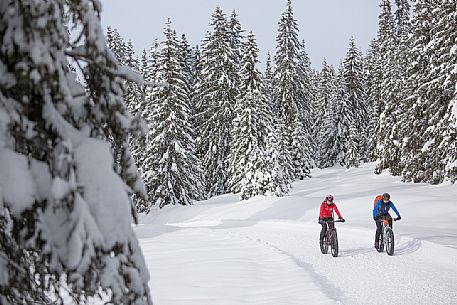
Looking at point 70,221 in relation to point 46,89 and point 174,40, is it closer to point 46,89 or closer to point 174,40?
point 46,89

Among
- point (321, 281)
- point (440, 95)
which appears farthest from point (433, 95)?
point (321, 281)

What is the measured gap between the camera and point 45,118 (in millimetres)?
2586

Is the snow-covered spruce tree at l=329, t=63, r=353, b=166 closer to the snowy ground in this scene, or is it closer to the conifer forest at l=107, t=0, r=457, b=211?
the conifer forest at l=107, t=0, r=457, b=211

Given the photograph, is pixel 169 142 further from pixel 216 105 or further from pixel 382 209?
pixel 382 209

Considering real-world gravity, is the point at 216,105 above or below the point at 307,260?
above

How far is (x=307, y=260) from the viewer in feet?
43.4

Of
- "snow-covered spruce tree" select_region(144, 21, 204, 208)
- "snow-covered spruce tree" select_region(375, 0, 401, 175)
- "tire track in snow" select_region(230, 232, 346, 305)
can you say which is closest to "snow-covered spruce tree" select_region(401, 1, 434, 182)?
"snow-covered spruce tree" select_region(375, 0, 401, 175)

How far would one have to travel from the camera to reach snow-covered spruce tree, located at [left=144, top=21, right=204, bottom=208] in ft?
102

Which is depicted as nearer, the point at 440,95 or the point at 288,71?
the point at 440,95

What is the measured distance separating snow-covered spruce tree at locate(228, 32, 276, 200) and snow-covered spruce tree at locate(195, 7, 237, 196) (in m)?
2.46

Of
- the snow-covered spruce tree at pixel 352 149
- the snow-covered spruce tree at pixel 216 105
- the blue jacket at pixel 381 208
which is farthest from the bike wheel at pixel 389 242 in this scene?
the snow-covered spruce tree at pixel 352 149

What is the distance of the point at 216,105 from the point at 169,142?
8.41 meters

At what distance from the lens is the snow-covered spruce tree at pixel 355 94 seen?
58275mm

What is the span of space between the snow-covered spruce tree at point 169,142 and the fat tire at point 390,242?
781 inches
